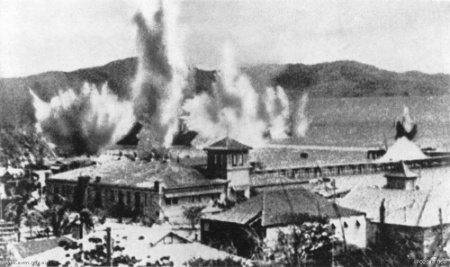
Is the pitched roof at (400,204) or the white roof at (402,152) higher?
the white roof at (402,152)

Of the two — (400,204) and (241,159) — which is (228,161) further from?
(400,204)

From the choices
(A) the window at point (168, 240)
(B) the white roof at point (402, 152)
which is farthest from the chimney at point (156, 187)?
(B) the white roof at point (402, 152)

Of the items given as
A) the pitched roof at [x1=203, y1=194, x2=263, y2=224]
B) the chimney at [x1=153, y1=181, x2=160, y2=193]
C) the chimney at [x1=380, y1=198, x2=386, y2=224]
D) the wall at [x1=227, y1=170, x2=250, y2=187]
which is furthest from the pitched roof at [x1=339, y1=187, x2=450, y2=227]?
the chimney at [x1=153, y1=181, x2=160, y2=193]

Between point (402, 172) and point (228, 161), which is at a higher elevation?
point (228, 161)

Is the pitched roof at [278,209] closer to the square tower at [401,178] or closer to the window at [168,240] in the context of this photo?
the window at [168,240]

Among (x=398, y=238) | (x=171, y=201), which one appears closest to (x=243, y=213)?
(x=171, y=201)

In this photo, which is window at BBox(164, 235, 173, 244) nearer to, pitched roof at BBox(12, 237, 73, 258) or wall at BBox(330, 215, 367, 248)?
pitched roof at BBox(12, 237, 73, 258)
